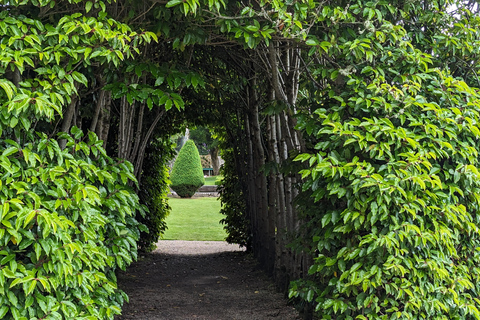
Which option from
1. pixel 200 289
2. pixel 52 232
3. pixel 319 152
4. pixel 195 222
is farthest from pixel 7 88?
pixel 195 222

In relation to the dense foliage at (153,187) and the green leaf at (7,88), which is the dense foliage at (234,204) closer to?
the dense foliage at (153,187)

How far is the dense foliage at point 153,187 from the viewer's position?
853 cm

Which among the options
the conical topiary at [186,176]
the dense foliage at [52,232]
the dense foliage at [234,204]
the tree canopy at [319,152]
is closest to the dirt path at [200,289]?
the dense foliage at [234,204]

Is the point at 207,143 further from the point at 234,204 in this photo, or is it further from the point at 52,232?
the point at 52,232

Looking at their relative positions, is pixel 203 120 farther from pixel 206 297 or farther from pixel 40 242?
pixel 40 242

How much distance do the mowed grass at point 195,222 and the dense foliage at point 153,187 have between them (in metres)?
3.12

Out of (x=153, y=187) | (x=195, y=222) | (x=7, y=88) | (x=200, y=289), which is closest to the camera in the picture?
(x=7, y=88)

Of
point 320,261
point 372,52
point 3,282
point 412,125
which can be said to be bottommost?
point 320,261

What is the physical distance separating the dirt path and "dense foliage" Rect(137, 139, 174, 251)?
44cm

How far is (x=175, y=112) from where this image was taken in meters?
7.86

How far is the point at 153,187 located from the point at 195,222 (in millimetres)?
5870

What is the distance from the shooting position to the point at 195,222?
14.5 m

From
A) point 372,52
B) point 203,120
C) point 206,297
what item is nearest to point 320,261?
point 372,52

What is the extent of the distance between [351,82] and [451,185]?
1087 mm
